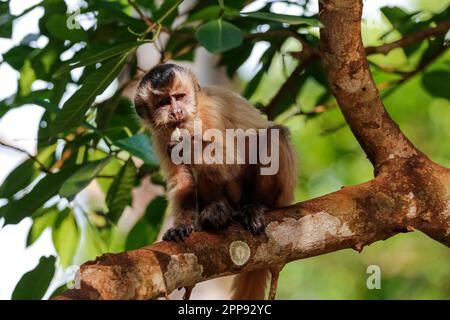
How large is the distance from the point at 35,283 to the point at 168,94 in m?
1.46

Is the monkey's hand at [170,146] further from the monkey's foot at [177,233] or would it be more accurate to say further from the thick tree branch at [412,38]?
the thick tree branch at [412,38]

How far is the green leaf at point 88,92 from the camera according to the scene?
159 inches

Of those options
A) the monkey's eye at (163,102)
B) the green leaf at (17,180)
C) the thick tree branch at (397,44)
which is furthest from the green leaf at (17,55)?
the thick tree branch at (397,44)

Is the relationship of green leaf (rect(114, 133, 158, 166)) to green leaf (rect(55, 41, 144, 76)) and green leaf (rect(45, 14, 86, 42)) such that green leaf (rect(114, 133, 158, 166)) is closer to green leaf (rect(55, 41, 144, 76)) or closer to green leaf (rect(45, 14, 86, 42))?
green leaf (rect(45, 14, 86, 42))

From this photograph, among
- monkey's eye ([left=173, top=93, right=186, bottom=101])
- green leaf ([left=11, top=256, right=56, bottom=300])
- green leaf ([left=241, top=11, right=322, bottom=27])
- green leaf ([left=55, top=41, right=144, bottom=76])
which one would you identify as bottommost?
green leaf ([left=11, top=256, right=56, bottom=300])

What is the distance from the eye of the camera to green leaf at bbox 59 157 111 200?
4.30m

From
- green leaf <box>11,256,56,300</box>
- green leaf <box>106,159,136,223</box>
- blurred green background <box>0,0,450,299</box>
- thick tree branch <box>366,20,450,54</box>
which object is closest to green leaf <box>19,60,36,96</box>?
blurred green background <box>0,0,450,299</box>

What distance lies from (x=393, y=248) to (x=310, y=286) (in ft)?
4.98

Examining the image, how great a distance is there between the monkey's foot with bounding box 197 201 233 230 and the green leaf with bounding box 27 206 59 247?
1.10m

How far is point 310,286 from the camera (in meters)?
12.6

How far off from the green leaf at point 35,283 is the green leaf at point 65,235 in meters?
0.47
